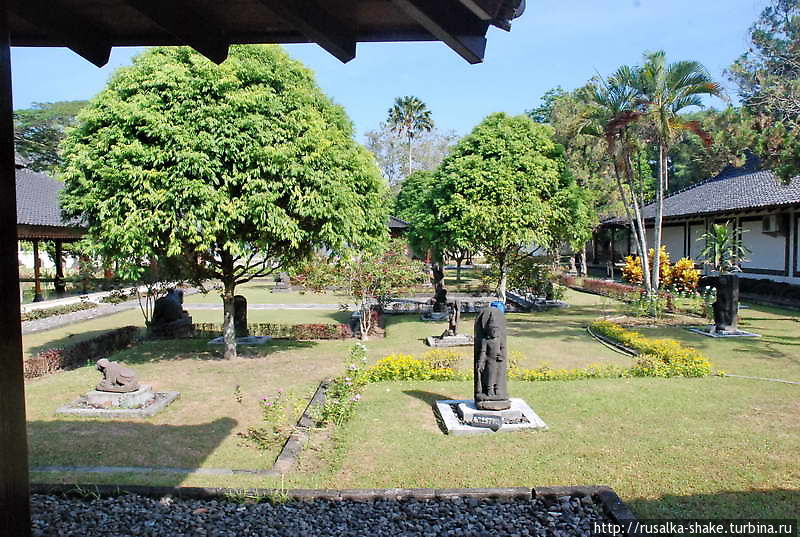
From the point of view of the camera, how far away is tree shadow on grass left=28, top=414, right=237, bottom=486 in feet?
20.8

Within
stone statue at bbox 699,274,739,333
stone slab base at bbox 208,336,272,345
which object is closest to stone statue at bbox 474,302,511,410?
stone slab base at bbox 208,336,272,345

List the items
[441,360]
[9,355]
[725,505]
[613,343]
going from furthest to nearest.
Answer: [613,343] → [441,360] → [725,505] → [9,355]

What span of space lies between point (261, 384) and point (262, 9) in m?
8.37

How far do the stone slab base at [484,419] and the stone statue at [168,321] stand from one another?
10.4 meters

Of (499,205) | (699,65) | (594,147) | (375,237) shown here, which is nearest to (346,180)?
(375,237)

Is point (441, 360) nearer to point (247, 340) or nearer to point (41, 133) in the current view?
point (247, 340)

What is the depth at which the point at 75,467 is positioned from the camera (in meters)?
6.27

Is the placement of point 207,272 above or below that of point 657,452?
above

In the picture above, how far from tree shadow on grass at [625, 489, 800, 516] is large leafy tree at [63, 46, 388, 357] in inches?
292

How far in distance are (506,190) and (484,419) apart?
9.52 m

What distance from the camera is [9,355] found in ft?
6.22

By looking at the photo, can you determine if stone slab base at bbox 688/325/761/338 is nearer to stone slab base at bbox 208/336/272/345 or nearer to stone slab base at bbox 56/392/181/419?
stone slab base at bbox 208/336/272/345

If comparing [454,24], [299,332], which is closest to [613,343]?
[299,332]

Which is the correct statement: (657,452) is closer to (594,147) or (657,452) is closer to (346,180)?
(346,180)
